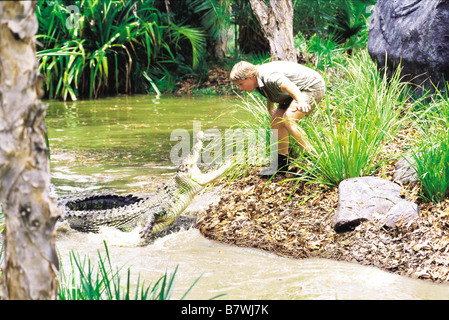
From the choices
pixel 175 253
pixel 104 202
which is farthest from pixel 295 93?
pixel 104 202

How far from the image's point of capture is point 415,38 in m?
5.85

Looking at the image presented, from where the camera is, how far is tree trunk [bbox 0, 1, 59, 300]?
64.4 inches

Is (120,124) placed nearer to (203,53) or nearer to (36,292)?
(203,53)

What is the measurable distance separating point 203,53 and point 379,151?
39.5ft

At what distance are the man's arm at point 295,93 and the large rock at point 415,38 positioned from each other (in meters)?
1.90

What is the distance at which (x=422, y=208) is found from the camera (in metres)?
3.86

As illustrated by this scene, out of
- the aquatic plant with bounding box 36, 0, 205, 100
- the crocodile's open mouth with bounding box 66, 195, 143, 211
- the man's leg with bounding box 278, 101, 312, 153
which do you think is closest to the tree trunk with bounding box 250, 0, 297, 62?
the man's leg with bounding box 278, 101, 312, 153

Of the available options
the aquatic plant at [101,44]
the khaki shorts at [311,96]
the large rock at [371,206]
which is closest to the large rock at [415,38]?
the khaki shorts at [311,96]

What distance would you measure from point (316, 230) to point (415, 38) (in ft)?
10.2

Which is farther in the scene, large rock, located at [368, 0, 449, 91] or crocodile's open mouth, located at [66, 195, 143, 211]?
large rock, located at [368, 0, 449, 91]

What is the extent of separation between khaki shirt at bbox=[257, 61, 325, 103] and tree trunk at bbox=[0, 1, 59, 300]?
3.04 metres

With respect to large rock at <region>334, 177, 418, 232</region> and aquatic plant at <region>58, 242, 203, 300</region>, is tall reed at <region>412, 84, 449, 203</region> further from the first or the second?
aquatic plant at <region>58, 242, 203, 300</region>

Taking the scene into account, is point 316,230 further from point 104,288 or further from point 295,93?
point 104,288

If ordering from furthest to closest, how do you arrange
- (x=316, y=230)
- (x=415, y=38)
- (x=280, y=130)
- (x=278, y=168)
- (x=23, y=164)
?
(x=415, y=38) < (x=278, y=168) < (x=280, y=130) < (x=316, y=230) < (x=23, y=164)
